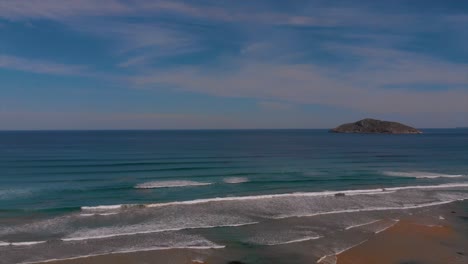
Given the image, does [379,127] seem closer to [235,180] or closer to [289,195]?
[235,180]

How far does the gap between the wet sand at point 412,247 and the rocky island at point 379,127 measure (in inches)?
6535

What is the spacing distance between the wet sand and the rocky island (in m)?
166

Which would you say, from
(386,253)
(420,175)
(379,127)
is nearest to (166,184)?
(386,253)

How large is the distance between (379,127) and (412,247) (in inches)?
6820

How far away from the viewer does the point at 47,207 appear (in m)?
21.3

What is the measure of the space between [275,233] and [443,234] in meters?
7.46

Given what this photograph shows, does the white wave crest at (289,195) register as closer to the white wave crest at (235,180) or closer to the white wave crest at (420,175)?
the white wave crest at (420,175)

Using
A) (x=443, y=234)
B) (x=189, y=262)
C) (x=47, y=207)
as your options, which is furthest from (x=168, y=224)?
(x=443, y=234)

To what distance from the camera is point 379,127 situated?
17775 centimetres

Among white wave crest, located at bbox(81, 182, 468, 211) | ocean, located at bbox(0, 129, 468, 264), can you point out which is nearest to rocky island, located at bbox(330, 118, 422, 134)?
ocean, located at bbox(0, 129, 468, 264)

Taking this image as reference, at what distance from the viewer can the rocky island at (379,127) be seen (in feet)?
569

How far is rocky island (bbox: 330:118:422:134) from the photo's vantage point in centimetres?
17350

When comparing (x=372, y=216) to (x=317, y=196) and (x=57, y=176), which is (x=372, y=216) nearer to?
(x=317, y=196)

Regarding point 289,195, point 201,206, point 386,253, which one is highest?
point 289,195
